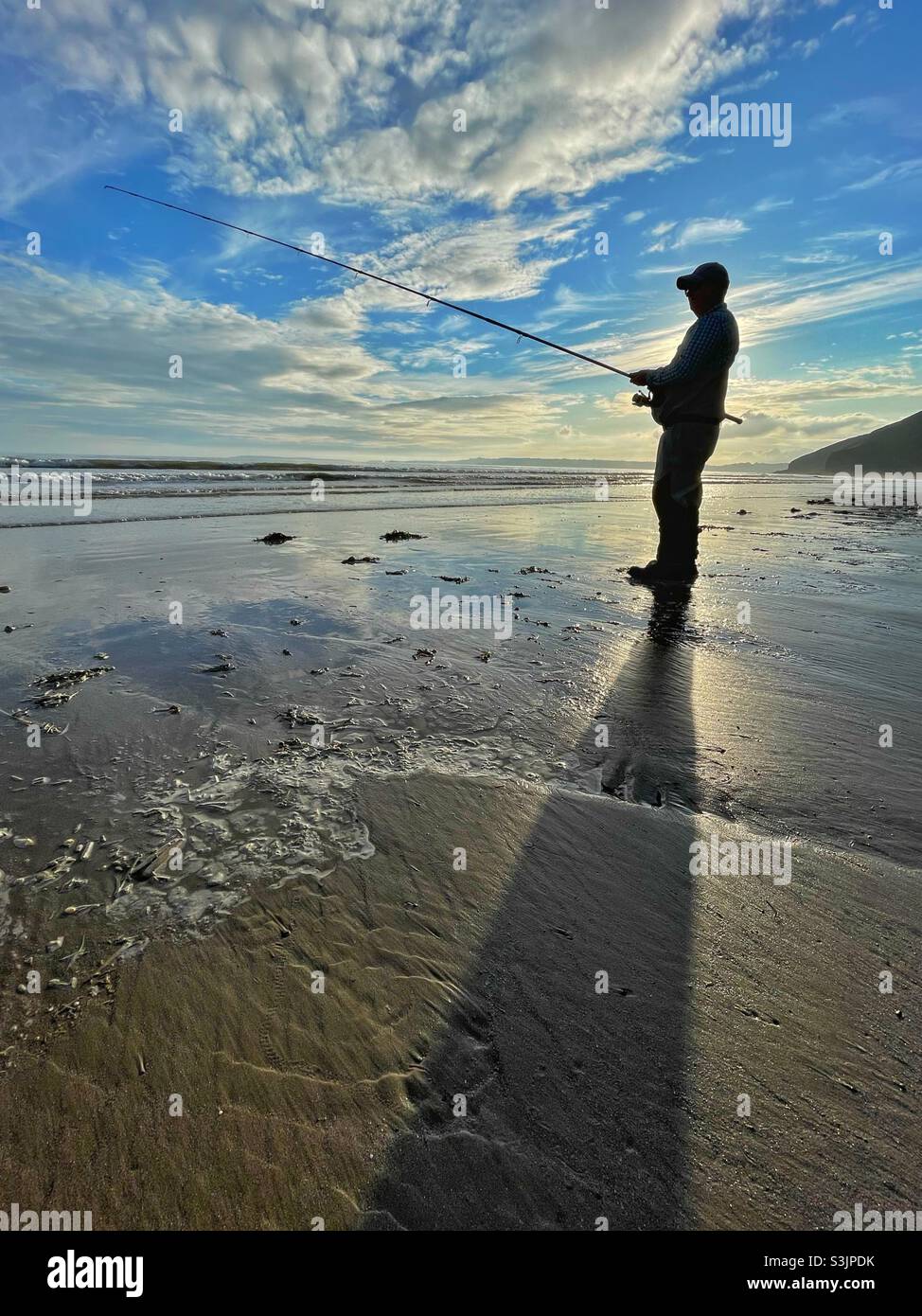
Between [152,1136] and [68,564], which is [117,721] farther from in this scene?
[68,564]

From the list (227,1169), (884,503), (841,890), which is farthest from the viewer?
(884,503)

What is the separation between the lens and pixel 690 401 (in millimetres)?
7762

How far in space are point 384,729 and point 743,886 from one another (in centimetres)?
250

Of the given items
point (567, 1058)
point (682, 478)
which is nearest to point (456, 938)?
point (567, 1058)

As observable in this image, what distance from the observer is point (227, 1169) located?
163cm

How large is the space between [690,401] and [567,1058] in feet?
26.4

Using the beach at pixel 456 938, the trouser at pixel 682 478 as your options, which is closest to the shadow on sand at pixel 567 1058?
the beach at pixel 456 938

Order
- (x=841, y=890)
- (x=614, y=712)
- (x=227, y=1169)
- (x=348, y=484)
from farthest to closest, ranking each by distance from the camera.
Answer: (x=348, y=484), (x=614, y=712), (x=841, y=890), (x=227, y=1169)

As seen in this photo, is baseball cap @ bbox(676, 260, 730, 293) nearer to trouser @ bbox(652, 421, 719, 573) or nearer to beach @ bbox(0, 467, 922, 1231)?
trouser @ bbox(652, 421, 719, 573)

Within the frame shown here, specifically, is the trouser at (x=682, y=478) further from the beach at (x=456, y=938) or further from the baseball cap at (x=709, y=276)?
the beach at (x=456, y=938)

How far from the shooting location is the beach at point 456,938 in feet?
5.31

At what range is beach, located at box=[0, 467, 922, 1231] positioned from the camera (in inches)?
63.7

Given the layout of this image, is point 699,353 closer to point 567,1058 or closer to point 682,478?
point 682,478
